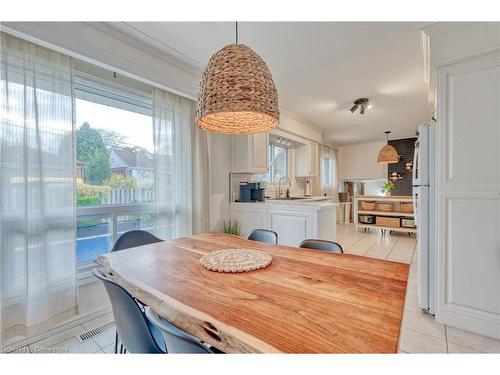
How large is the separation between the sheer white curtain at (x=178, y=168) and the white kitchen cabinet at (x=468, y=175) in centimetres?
241

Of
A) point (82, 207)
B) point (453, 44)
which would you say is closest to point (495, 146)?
point (453, 44)

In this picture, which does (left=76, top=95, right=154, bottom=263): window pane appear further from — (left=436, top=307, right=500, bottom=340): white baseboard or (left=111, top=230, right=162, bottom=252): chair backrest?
(left=436, top=307, right=500, bottom=340): white baseboard

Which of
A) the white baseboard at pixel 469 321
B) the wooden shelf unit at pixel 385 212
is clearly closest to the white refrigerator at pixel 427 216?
the white baseboard at pixel 469 321

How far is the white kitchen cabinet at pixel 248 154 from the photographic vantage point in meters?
3.36

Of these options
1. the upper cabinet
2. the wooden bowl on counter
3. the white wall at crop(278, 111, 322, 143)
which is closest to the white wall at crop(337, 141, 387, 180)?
the wooden bowl on counter

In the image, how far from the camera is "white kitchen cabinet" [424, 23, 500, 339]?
1.73m

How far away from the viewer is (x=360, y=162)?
7090 millimetres

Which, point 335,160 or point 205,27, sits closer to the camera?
point 205,27

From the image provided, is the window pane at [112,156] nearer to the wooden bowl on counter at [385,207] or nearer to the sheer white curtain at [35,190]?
the sheer white curtain at [35,190]

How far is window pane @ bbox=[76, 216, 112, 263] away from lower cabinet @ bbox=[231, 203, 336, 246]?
1667 mm

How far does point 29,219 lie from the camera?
66.8 inches

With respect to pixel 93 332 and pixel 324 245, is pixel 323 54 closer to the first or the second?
pixel 324 245
